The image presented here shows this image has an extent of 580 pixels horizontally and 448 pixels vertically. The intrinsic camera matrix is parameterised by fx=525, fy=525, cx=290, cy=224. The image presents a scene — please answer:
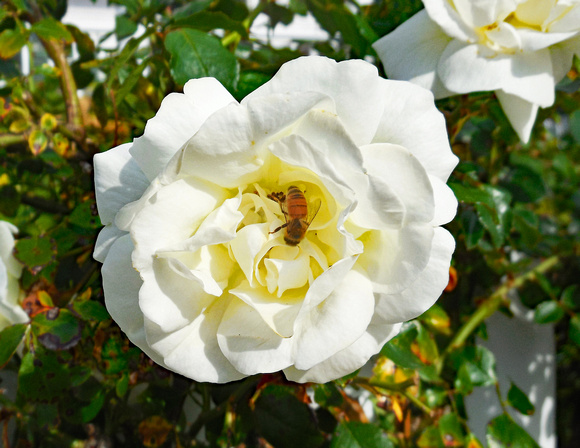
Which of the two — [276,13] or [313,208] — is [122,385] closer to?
[313,208]

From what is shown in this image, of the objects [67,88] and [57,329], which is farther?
[67,88]

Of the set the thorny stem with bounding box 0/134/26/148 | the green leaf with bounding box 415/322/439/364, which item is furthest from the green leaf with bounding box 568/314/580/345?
the thorny stem with bounding box 0/134/26/148

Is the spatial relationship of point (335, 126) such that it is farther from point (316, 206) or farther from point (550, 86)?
point (550, 86)

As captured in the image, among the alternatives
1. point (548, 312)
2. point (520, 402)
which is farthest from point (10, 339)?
point (548, 312)

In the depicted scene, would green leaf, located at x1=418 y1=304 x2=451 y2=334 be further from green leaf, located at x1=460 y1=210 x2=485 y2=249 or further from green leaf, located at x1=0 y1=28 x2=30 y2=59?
green leaf, located at x1=0 y1=28 x2=30 y2=59

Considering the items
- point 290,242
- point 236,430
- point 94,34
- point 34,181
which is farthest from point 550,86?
point 94,34

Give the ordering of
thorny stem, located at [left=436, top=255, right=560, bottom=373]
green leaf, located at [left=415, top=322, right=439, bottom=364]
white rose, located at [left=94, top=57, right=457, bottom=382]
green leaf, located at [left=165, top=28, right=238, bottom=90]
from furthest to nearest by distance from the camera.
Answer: thorny stem, located at [left=436, top=255, right=560, bottom=373] → green leaf, located at [left=415, top=322, right=439, bottom=364] → green leaf, located at [left=165, top=28, right=238, bottom=90] → white rose, located at [left=94, top=57, right=457, bottom=382]

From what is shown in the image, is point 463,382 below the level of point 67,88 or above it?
below
